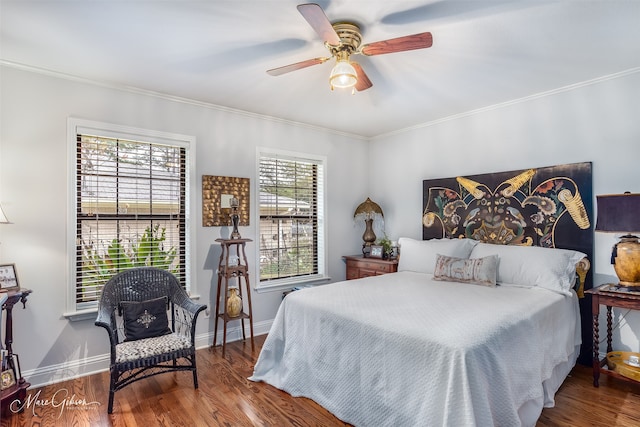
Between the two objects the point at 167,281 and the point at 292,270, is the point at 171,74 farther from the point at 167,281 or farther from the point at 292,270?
the point at 292,270

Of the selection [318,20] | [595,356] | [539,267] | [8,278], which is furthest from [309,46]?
[595,356]

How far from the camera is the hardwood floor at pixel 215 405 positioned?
229 cm

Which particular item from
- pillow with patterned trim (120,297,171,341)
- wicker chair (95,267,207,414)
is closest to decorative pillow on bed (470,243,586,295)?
wicker chair (95,267,207,414)

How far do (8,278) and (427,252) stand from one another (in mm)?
3698

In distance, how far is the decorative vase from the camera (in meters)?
3.58

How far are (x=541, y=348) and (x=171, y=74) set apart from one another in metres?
3.47

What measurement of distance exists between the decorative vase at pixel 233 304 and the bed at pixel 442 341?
2.81 ft

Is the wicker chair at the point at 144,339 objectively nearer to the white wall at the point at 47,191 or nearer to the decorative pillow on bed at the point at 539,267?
the white wall at the point at 47,191

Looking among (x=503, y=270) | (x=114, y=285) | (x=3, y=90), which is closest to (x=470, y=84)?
(x=503, y=270)

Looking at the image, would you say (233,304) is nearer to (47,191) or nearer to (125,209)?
(125,209)

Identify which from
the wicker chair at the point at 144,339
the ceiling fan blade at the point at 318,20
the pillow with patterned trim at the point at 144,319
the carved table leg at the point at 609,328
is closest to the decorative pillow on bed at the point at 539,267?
the carved table leg at the point at 609,328

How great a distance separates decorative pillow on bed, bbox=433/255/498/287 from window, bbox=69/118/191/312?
→ 102 inches

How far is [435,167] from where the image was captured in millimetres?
4414

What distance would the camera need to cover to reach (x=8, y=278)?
101 inches
